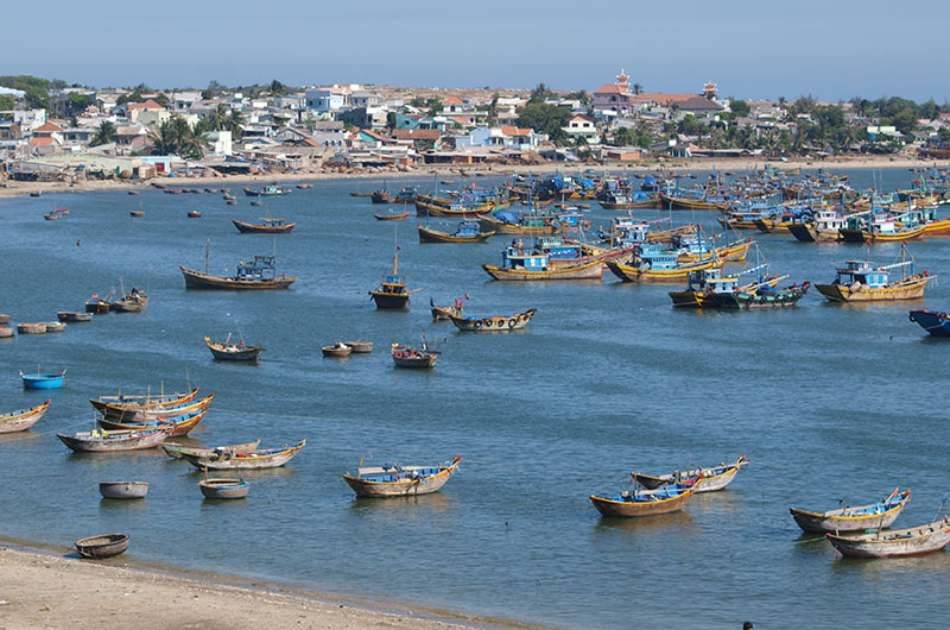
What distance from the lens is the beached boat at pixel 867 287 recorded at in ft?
192

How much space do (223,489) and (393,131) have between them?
4889 inches

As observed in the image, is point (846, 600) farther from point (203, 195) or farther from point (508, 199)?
point (203, 195)

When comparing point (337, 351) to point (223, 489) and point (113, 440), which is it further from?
point (223, 489)

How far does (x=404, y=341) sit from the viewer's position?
49.8 metres

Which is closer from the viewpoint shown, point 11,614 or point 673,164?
point 11,614

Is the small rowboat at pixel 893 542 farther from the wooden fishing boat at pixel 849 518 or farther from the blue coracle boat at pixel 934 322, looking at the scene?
the blue coracle boat at pixel 934 322

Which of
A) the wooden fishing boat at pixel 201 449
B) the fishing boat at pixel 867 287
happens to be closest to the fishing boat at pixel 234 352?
the wooden fishing boat at pixel 201 449

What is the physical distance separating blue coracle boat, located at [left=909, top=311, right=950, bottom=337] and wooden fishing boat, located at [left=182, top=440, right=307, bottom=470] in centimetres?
2488

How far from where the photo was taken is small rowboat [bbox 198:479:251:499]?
31219 millimetres

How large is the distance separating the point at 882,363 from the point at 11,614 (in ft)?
97.6

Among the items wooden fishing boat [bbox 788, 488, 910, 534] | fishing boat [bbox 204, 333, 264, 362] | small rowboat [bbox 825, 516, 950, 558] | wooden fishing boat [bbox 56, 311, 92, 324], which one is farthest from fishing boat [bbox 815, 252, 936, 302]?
small rowboat [bbox 825, 516, 950, 558]

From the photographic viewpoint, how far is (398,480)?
31.4m

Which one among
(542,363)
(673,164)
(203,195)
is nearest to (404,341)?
(542,363)

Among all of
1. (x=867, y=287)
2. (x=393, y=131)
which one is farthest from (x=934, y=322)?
(x=393, y=131)
